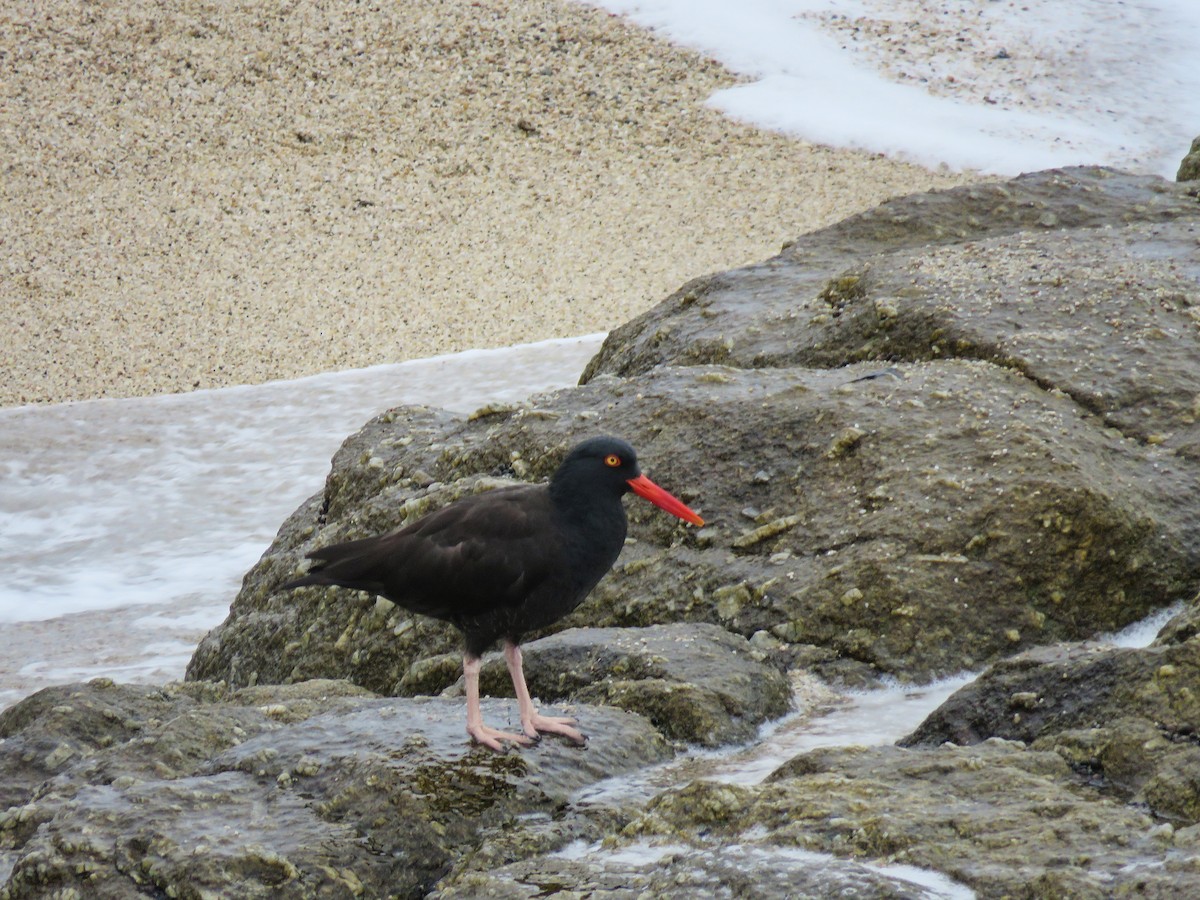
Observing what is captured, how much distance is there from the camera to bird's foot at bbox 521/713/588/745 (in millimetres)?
3751

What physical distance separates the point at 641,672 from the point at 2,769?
1935mm

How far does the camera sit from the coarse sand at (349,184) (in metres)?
15.1

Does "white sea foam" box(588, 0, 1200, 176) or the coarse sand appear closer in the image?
the coarse sand

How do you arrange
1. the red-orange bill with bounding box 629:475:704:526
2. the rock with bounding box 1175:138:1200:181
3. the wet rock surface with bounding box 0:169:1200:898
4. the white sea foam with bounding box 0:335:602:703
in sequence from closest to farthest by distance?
the wet rock surface with bounding box 0:169:1200:898, the red-orange bill with bounding box 629:475:704:526, the white sea foam with bounding box 0:335:602:703, the rock with bounding box 1175:138:1200:181

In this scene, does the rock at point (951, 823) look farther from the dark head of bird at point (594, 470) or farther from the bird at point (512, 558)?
the dark head of bird at point (594, 470)

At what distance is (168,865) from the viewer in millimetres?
2998

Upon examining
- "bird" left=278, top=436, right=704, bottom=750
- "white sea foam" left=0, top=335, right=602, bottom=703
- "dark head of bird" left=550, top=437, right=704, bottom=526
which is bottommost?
"white sea foam" left=0, top=335, right=602, bottom=703

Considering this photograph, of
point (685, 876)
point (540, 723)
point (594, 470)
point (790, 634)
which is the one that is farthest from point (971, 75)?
point (685, 876)

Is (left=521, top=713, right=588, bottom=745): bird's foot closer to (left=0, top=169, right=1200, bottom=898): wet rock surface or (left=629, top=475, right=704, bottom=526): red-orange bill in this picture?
(left=0, top=169, right=1200, bottom=898): wet rock surface

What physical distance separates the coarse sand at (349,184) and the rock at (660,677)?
1013 centimetres

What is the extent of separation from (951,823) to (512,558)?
1.56m

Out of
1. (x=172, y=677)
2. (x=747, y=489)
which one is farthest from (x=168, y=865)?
(x=172, y=677)

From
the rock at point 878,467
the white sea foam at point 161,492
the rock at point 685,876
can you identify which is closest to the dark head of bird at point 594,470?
the rock at point 878,467

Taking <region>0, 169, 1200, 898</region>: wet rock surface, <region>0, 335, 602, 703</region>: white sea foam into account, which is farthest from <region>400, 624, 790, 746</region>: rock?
<region>0, 335, 602, 703</region>: white sea foam
